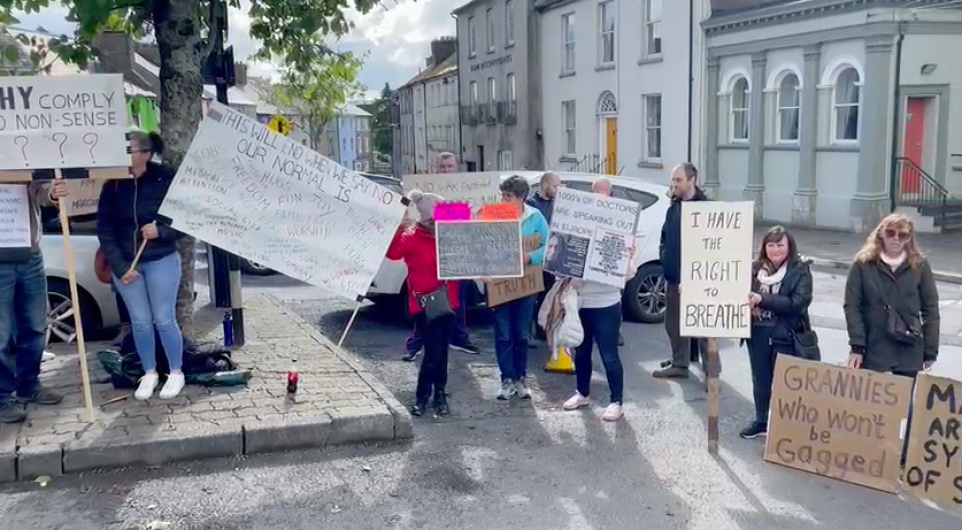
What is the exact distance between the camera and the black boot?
6512mm

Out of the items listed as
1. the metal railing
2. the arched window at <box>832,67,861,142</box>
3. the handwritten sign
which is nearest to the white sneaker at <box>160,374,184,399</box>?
the handwritten sign

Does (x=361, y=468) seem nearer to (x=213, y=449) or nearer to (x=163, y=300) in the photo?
(x=213, y=449)

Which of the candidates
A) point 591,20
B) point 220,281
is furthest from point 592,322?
point 591,20

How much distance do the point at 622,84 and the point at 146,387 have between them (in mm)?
23490

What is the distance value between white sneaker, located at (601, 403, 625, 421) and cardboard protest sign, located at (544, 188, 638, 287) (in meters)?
0.90

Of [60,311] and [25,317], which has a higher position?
[25,317]

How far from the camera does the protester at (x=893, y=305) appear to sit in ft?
17.2

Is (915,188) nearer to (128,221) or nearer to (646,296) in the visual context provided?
(646,296)

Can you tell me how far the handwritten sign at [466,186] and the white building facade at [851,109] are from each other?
464 inches

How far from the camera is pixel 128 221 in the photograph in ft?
19.8

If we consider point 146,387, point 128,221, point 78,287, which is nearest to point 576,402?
point 146,387

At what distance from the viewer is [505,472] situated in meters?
5.39

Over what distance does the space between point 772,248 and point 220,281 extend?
5757 mm

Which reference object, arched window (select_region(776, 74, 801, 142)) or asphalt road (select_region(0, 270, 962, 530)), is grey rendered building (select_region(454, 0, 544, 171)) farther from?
asphalt road (select_region(0, 270, 962, 530))
